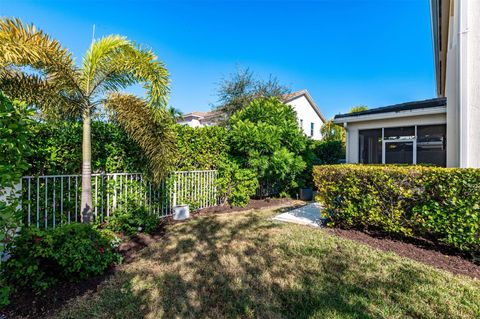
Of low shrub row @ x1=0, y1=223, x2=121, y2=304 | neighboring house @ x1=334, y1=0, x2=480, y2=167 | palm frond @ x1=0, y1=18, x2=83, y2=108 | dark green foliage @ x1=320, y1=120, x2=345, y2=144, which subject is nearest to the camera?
low shrub row @ x1=0, y1=223, x2=121, y2=304

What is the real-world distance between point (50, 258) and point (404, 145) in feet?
36.2

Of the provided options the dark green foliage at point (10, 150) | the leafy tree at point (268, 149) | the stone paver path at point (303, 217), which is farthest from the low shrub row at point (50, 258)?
the leafy tree at point (268, 149)

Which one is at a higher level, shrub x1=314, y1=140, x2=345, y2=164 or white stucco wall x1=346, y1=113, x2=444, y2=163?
white stucco wall x1=346, y1=113, x2=444, y2=163

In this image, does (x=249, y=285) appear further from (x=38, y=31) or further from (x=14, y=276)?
(x=38, y=31)

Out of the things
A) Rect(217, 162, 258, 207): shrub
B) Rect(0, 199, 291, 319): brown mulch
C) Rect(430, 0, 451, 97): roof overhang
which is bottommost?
Rect(0, 199, 291, 319): brown mulch

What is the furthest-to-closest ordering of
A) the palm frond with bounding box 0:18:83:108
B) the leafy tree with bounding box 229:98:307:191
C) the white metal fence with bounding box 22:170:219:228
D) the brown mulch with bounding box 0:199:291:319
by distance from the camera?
1. the leafy tree with bounding box 229:98:307:191
2. the white metal fence with bounding box 22:170:219:228
3. the palm frond with bounding box 0:18:83:108
4. the brown mulch with bounding box 0:199:291:319

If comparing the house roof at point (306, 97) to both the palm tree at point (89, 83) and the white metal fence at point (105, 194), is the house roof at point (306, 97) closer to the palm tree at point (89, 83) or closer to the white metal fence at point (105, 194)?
the white metal fence at point (105, 194)

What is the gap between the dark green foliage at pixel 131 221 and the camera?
471cm

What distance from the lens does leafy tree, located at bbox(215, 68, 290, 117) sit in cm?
2008

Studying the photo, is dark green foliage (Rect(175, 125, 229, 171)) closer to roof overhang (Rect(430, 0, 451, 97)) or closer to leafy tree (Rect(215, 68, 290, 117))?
roof overhang (Rect(430, 0, 451, 97))

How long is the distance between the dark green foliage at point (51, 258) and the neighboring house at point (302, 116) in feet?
58.6

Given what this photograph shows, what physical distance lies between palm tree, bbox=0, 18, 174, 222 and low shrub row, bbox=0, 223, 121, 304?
116 centimetres

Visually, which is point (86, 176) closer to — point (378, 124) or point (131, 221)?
point (131, 221)

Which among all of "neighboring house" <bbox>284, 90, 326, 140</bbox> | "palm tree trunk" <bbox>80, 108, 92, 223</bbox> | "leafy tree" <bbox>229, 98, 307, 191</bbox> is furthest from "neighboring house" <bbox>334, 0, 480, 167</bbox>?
"neighboring house" <bbox>284, 90, 326, 140</bbox>
